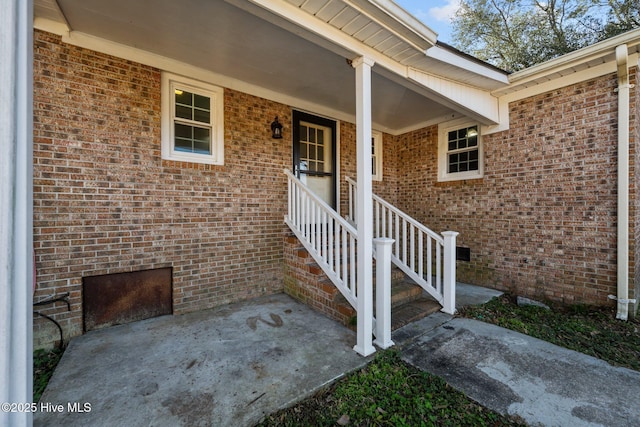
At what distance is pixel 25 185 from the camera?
1105 millimetres

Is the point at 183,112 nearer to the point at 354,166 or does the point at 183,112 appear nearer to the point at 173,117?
the point at 173,117

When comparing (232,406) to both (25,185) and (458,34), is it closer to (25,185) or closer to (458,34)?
(25,185)

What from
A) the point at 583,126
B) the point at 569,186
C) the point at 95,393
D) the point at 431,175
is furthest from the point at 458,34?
the point at 95,393

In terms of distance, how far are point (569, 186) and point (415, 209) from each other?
2.64 metres

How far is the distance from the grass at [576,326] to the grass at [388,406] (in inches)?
67.3

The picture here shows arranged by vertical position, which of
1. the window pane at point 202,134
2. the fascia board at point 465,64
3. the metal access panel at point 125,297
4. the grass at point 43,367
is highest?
the fascia board at point 465,64

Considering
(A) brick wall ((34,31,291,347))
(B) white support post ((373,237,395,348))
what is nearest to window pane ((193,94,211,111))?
(A) brick wall ((34,31,291,347))

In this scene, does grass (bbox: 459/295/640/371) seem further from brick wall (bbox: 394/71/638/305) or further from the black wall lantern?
the black wall lantern

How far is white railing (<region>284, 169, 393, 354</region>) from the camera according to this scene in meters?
2.81

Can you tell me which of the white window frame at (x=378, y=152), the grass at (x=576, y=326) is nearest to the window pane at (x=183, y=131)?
the white window frame at (x=378, y=152)

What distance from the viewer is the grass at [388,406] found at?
1.87 m

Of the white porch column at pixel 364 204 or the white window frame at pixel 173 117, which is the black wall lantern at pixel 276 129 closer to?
the white window frame at pixel 173 117

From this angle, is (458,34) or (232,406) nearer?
(232,406)
